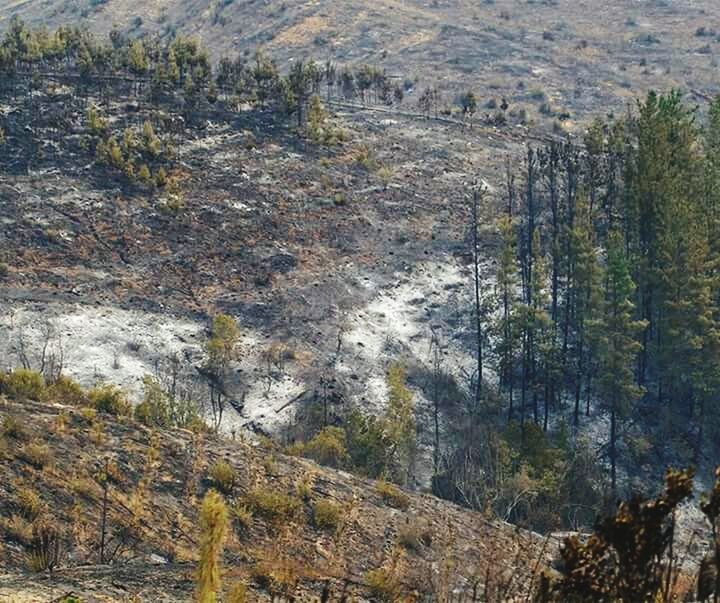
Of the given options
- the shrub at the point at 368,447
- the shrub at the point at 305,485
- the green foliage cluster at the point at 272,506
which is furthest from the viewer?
the shrub at the point at 368,447

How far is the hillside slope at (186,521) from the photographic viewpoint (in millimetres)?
15445

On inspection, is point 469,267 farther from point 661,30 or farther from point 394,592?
point 661,30

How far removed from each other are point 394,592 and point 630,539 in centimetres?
1071

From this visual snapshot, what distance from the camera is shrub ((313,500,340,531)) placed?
2198 cm

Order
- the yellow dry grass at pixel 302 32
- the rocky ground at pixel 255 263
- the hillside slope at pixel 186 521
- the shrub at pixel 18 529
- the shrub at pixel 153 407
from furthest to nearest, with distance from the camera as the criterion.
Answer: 1. the yellow dry grass at pixel 302 32
2. the rocky ground at pixel 255 263
3. the shrub at pixel 153 407
4. the shrub at pixel 18 529
5. the hillside slope at pixel 186 521

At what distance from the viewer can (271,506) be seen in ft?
70.5

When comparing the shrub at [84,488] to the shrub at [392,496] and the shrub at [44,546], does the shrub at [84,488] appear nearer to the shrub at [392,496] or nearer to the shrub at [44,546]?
the shrub at [44,546]

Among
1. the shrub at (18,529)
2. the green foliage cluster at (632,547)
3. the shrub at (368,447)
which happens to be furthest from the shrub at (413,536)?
the green foliage cluster at (632,547)

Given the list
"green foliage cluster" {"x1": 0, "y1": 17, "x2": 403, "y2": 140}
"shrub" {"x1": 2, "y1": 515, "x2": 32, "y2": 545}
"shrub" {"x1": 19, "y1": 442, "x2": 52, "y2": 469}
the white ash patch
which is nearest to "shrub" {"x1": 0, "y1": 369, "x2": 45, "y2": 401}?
"shrub" {"x1": 19, "y1": 442, "x2": 52, "y2": 469}

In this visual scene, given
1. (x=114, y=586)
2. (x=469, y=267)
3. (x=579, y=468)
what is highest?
(x=114, y=586)

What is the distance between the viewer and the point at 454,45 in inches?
4195

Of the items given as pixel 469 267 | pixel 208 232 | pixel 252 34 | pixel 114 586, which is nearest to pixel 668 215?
pixel 469 267

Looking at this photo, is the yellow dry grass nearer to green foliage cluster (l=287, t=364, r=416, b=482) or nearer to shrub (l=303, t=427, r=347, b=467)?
green foliage cluster (l=287, t=364, r=416, b=482)

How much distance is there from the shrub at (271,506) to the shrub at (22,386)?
27.6 ft
